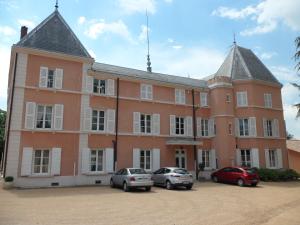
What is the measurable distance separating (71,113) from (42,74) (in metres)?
3.52

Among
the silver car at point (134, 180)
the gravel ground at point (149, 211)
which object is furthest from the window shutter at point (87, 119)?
the gravel ground at point (149, 211)

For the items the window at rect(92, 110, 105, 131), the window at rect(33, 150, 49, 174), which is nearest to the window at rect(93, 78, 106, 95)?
the window at rect(92, 110, 105, 131)

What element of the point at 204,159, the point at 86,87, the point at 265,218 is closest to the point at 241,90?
the point at 204,159

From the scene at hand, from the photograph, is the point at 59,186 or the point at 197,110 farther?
the point at 197,110

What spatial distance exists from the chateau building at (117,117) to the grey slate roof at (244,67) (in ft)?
0.41

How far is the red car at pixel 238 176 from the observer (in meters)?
20.1

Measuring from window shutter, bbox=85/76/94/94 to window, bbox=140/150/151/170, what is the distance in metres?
6.71

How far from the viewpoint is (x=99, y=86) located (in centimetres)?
2275

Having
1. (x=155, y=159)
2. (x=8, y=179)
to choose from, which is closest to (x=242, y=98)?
(x=155, y=159)

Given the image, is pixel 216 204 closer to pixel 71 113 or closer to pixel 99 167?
pixel 99 167

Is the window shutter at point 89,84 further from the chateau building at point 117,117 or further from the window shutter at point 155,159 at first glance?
the window shutter at point 155,159

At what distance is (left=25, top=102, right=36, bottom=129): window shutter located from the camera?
18.9 m

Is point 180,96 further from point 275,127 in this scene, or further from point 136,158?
point 275,127

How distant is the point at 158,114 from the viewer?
24734 mm
